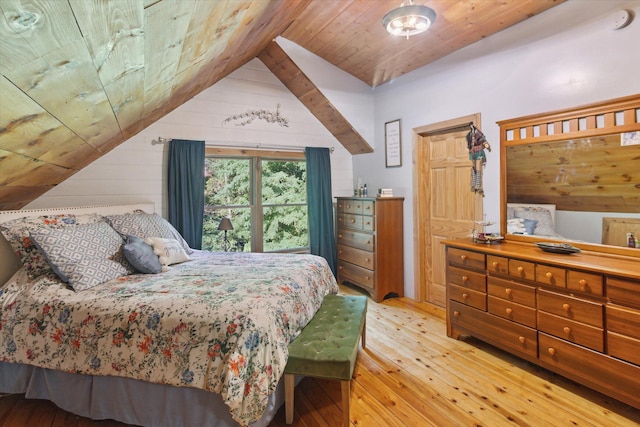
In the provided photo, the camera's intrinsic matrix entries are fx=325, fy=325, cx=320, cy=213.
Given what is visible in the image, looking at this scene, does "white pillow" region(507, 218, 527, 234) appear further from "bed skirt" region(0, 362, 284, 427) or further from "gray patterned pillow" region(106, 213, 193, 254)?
"gray patterned pillow" region(106, 213, 193, 254)

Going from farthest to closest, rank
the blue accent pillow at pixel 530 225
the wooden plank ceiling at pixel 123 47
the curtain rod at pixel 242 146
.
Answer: the curtain rod at pixel 242 146, the blue accent pillow at pixel 530 225, the wooden plank ceiling at pixel 123 47

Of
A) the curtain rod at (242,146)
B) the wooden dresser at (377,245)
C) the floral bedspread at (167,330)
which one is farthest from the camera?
the wooden dresser at (377,245)

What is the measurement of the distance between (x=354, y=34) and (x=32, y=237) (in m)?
3.10

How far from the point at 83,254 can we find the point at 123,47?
1567 millimetres

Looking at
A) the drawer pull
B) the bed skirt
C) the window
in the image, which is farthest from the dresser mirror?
the window

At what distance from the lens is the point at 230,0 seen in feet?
4.80

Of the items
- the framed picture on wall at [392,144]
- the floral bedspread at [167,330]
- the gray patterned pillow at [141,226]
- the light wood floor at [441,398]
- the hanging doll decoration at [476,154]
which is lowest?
the light wood floor at [441,398]

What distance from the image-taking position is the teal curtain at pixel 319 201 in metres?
4.32

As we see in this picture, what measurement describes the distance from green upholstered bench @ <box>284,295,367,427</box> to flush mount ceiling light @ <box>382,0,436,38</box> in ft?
6.94

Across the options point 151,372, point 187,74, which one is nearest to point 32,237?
point 151,372

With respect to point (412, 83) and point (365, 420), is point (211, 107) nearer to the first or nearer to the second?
point (412, 83)

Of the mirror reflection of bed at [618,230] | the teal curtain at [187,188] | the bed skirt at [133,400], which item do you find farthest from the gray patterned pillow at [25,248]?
the mirror reflection of bed at [618,230]

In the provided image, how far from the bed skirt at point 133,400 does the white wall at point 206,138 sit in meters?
1.84

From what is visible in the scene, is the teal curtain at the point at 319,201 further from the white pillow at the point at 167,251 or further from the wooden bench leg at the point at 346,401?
the wooden bench leg at the point at 346,401
